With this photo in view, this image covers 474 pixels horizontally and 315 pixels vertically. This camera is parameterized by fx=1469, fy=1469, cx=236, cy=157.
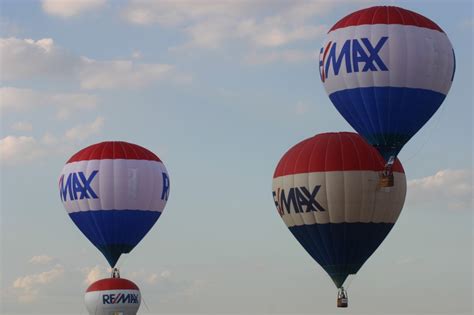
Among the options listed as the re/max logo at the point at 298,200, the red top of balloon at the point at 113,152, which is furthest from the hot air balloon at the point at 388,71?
the red top of balloon at the point at 113,152

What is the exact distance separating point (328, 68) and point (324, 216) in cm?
611

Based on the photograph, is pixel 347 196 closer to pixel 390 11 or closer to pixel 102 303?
pixel 390 11

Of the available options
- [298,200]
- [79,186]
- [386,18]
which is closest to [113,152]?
[79,186]

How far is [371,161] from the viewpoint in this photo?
60.8m

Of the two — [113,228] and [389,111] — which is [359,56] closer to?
[389,111]

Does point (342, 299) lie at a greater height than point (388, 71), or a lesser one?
lesser

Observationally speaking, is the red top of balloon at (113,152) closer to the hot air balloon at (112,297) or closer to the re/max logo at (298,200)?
the hot air balloon at (112,297)

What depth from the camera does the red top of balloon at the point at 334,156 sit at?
6078 cm

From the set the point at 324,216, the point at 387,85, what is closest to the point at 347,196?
the point at 324,216

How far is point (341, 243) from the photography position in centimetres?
6097

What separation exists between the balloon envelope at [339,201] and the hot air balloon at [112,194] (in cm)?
926

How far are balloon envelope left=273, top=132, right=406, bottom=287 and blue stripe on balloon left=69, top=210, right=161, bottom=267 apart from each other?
9508mm

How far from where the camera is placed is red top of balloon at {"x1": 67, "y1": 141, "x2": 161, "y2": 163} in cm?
6881

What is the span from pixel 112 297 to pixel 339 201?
13.4 meters
